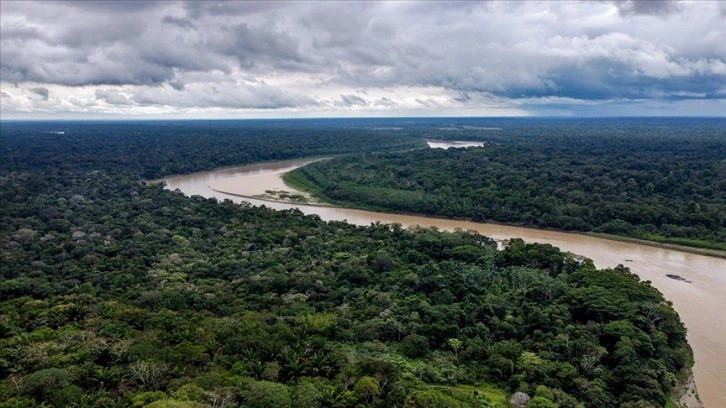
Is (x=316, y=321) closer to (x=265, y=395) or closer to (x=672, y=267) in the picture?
(x=265, y=395)

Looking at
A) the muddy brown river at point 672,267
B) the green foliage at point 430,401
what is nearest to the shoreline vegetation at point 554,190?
the muddy brown river at point 672,267

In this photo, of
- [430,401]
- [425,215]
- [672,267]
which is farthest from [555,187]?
[430,401]

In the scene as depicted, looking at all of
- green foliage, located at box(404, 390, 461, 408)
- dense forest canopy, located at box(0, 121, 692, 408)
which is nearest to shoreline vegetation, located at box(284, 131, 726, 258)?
dense forest canopy, located at box(0, 121, 692, 408)

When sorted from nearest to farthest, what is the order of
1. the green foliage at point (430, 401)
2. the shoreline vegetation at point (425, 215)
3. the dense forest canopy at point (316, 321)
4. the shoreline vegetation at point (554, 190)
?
1. the green foliage at point (430, 401)
2. the dense forest canopy at point (316, 321)
3. the shoreline vegetation at point (425, 215)
4. the shoreline vegetation at point (554, 190)

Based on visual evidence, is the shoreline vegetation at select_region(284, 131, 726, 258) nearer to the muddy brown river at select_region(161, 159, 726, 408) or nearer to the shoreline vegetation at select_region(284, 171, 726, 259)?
the shoreline vegetation at select_region(284, 171, 726, 259)

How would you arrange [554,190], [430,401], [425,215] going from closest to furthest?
1. [430,401]
2. [425,215]
3. [554,190]

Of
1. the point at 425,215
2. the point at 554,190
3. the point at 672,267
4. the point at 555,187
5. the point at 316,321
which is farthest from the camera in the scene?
the point at 555,187

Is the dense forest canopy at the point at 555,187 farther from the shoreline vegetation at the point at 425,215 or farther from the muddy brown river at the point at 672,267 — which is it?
the muddy brown river at the point at 672,267
